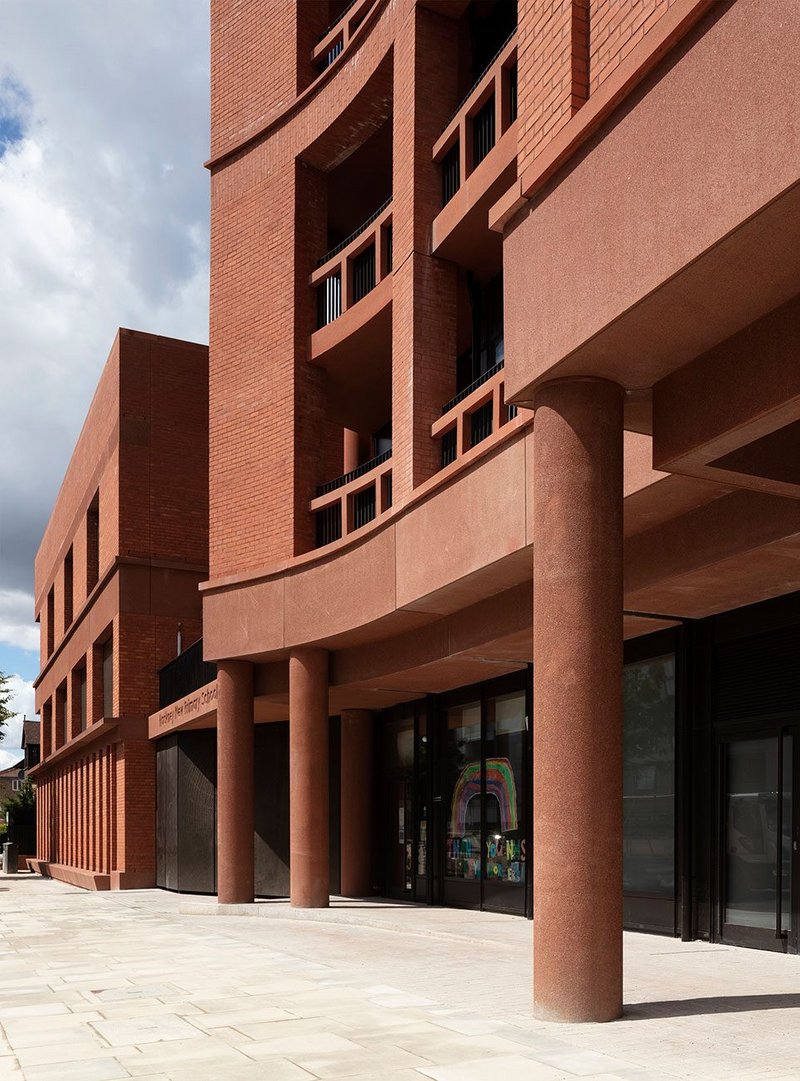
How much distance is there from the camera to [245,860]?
2161 cm

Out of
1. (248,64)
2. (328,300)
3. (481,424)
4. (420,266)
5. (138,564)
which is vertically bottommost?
(138,564)

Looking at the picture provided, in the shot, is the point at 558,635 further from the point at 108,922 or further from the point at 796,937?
the point at 108,922

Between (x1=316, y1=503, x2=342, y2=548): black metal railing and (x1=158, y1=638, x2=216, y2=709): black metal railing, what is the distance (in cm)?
447

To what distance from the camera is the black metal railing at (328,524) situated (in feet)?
68.7

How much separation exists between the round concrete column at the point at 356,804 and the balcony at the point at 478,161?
960 cm

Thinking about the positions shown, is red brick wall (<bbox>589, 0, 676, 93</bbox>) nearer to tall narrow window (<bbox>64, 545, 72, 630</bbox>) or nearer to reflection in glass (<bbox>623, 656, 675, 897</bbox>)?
reflection in glass (<bbox>623, 656, 675, 897</bbox>)

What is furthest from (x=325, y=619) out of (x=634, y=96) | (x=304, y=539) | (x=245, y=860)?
(x=634, y=96)

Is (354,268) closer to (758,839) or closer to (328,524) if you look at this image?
(328,524)

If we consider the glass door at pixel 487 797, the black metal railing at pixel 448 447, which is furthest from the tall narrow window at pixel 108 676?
the black metal railing at pixel 448 447

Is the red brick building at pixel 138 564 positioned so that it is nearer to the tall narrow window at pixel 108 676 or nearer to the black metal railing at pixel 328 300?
the tall narrow window at pixel 108 676

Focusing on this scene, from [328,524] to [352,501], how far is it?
136 centimetres

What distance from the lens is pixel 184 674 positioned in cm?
2806

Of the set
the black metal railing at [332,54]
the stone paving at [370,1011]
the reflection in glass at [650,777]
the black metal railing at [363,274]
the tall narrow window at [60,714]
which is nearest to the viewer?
the stone paving at [370,1011]

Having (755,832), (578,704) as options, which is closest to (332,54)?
(755,832)
